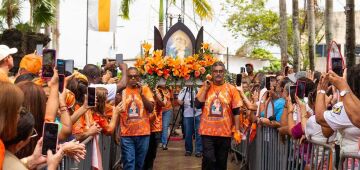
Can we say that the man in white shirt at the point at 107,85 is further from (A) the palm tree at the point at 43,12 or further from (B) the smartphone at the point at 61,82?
(A) the palm tree at the point at 43,12

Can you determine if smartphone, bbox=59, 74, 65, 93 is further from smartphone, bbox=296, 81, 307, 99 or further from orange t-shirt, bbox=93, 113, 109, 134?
smartphone, bbox=296, 81, 307, 99

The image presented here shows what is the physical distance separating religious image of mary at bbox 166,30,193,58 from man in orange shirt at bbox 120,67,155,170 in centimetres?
171

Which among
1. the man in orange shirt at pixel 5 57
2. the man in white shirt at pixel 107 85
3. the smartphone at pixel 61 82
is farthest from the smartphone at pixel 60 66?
the man in white shirt at pixel 107 85

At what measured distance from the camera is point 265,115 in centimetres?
978

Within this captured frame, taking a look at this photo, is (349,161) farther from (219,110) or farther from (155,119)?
(155,119)

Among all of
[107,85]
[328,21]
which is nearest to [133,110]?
[107,85]

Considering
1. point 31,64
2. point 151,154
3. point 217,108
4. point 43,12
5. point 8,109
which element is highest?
point 43,12

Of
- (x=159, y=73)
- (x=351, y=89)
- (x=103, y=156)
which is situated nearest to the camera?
(x=351, y=89)

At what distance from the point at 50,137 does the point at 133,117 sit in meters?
Result: 6.38

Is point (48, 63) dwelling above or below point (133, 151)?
above

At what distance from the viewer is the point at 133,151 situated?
1056cm

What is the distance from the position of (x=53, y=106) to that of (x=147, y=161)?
6.75 m

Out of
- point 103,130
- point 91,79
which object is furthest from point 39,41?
point 103,130

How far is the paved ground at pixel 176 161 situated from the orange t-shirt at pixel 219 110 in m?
2.62
